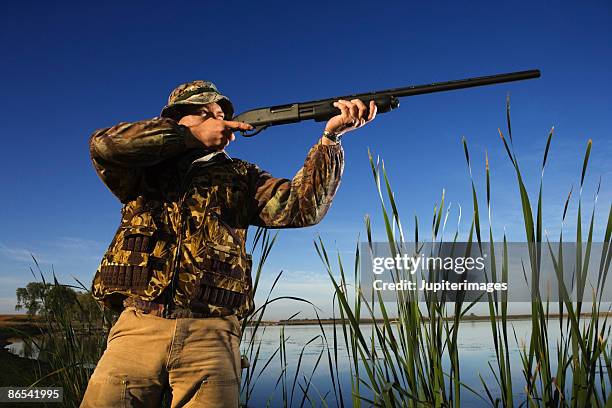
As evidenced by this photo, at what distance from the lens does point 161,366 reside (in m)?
2.32

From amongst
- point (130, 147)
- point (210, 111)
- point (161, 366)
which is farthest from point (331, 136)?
point (161, 366)

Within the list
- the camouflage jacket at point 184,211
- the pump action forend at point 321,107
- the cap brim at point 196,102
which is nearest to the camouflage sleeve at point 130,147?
the camouflage jacket at point 184,211

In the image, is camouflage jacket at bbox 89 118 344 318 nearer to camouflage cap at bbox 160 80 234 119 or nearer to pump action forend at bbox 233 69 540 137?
camouflage cap at bbox 160 80 234 119

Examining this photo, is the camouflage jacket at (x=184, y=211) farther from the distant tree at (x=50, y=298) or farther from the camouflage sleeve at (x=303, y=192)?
the distant tree at (x=50, y=298)

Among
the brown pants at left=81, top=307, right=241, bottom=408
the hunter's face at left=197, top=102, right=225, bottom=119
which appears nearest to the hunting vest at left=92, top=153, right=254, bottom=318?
the brown pants at left=81, top=307, right=241, bottom=408

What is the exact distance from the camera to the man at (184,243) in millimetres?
2328

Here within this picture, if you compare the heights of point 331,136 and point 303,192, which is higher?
point 331,136

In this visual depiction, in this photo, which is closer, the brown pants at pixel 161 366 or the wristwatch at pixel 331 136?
the brown pants at pixel 161 366

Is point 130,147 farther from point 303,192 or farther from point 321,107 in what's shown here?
point 321,107

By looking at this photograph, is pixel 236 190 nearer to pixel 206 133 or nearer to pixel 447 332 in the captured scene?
pixel 206 133

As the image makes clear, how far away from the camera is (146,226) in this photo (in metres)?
2.51

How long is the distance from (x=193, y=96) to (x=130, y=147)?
1.97ft

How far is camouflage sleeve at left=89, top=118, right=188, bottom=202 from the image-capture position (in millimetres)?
2461

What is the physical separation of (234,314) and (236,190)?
2.19ft
